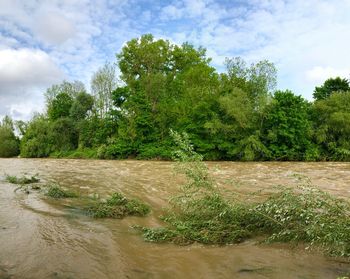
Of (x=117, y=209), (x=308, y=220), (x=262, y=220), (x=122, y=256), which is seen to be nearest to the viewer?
(x=122, y=256)

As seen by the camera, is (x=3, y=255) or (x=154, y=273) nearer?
(x=154, y=273)

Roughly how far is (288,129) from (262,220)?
89.7ft

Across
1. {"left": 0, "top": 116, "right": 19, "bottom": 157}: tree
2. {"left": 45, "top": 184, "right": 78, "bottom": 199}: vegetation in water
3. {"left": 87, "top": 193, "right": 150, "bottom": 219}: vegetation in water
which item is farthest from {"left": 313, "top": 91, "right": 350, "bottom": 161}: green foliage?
{"left": 0, "top": 116, "right": 19, "bottom": 157}: tree

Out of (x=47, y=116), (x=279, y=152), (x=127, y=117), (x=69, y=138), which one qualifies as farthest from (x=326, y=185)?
(x=47, y=116)

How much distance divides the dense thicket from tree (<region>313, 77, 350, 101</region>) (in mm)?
129

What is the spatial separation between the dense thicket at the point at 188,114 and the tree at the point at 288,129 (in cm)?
10

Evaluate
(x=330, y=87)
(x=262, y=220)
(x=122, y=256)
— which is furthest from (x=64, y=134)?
(x=262, y=220)

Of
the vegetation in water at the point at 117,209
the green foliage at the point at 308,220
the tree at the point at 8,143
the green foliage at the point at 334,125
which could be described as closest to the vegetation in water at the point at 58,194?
the vegetation in water at the point at 117,209

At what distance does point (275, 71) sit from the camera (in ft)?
119

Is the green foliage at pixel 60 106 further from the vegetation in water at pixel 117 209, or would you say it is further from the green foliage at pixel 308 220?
the green foliage at pixel 308 220

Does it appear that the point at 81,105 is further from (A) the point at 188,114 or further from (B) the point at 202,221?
(B) the point at 202,221

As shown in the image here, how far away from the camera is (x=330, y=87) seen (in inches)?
1713

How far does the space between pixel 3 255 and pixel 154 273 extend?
8.73 feet

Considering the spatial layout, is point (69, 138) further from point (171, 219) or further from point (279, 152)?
point (171, 219)
